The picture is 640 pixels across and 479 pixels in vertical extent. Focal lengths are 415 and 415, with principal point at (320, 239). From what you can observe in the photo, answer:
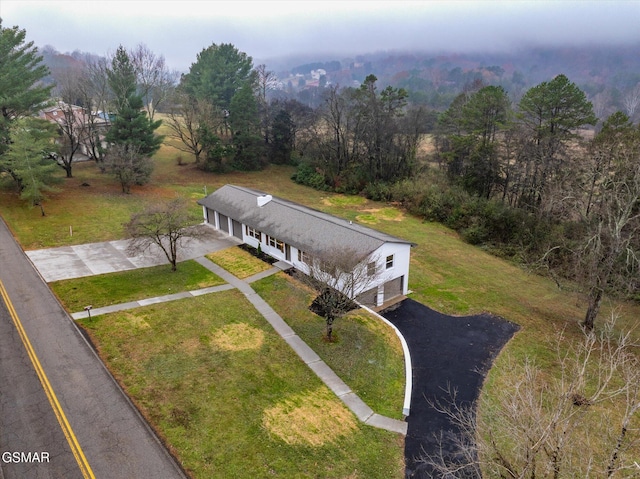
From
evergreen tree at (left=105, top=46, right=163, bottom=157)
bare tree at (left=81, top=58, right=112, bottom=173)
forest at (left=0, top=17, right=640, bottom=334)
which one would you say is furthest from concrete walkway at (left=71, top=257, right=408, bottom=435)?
bare tree at (left=81, top=58, right=112, bottom=173)

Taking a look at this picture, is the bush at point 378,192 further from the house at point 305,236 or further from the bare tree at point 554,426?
the bare tree at point 554,426

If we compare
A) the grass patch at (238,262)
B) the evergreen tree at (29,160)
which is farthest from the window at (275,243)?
the evergreen tree at (29,160)

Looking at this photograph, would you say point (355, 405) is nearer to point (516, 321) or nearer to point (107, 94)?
point (516, 321)

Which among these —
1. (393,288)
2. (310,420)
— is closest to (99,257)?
(393,288)

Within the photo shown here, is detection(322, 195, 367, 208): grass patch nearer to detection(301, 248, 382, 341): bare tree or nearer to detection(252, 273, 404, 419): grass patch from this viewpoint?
detection(252, 273, 404, 419): grass patch

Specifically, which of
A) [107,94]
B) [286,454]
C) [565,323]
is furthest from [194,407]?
[107,94]
